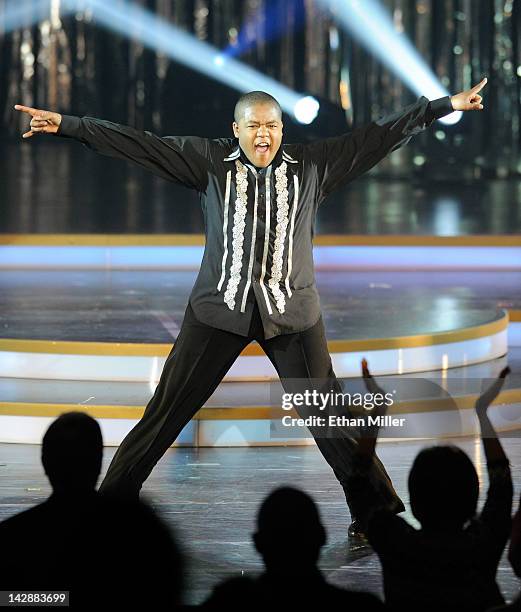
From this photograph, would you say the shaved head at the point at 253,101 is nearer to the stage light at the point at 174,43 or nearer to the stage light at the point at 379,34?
the stage light at the point at 379,34

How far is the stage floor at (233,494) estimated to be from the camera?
3.22 meters

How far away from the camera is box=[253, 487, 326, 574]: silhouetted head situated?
7.06 ft

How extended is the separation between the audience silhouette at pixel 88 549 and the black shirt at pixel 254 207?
1089mm

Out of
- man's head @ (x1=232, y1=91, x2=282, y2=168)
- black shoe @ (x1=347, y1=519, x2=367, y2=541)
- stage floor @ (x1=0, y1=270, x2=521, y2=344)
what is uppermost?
man's head @ (x1=232, y1=91, x2=282, y2=168)

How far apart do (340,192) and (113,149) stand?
26.6 feet

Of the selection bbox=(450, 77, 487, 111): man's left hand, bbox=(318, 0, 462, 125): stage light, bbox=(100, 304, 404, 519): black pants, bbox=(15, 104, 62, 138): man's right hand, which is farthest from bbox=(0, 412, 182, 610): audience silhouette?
bbox=(318, 0, 462, 125): stage light

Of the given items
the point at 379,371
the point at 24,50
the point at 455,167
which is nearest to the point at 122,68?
the point at 24,50

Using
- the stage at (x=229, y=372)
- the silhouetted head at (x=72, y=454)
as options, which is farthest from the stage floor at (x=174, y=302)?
the silhouetted head at (x=72, y=454)

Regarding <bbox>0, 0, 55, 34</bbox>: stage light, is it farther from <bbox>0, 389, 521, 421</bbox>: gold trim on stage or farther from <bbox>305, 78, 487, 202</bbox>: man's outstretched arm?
<bbox>305, 78, 487, 202</bbox>: man's outstretched arm

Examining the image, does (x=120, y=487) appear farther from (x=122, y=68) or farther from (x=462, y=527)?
(x=122, y=68)

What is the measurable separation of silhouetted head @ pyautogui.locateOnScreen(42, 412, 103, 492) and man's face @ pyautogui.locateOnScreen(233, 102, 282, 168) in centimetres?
110

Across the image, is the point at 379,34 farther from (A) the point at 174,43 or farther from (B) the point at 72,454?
(B) the point at 72,454

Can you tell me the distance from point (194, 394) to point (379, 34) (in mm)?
11101

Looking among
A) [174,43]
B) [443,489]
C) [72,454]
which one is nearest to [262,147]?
[72,454]
